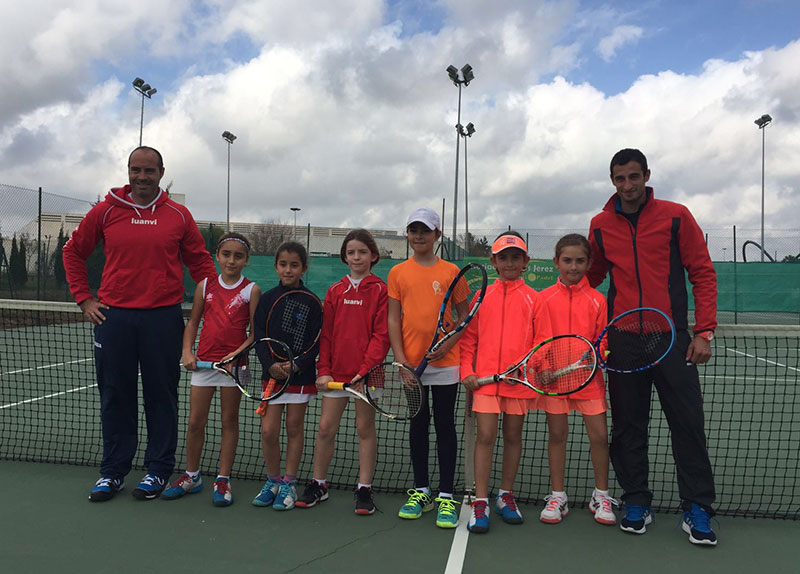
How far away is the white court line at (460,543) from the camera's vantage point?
2.65m

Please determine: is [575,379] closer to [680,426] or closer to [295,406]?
[680,426]

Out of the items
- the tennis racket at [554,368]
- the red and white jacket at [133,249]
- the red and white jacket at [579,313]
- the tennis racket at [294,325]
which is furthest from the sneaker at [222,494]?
the red and white jacket at [579,313]

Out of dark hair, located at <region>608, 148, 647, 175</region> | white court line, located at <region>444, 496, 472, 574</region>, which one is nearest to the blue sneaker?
white court line, located at <region>444, 496, 472, 574</region>

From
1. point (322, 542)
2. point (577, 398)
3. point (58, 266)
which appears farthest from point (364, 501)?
point (58, 266)

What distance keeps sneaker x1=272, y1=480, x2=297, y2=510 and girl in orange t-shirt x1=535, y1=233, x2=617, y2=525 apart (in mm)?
1280

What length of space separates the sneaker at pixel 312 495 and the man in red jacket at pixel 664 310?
5.00 feet

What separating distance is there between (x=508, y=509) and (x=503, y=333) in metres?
0.88

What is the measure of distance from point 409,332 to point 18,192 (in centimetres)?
1255

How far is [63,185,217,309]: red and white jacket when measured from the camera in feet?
11.2

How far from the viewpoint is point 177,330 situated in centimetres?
356

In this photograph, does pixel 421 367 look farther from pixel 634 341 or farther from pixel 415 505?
pixel 634 341

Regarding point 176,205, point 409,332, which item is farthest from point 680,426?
point 176,205

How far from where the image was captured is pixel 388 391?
318 cm

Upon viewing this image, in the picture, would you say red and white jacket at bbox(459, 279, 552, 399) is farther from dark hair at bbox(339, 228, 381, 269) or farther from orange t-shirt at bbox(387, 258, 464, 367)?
dark hair at bbox(339, 228, 381, 269)
